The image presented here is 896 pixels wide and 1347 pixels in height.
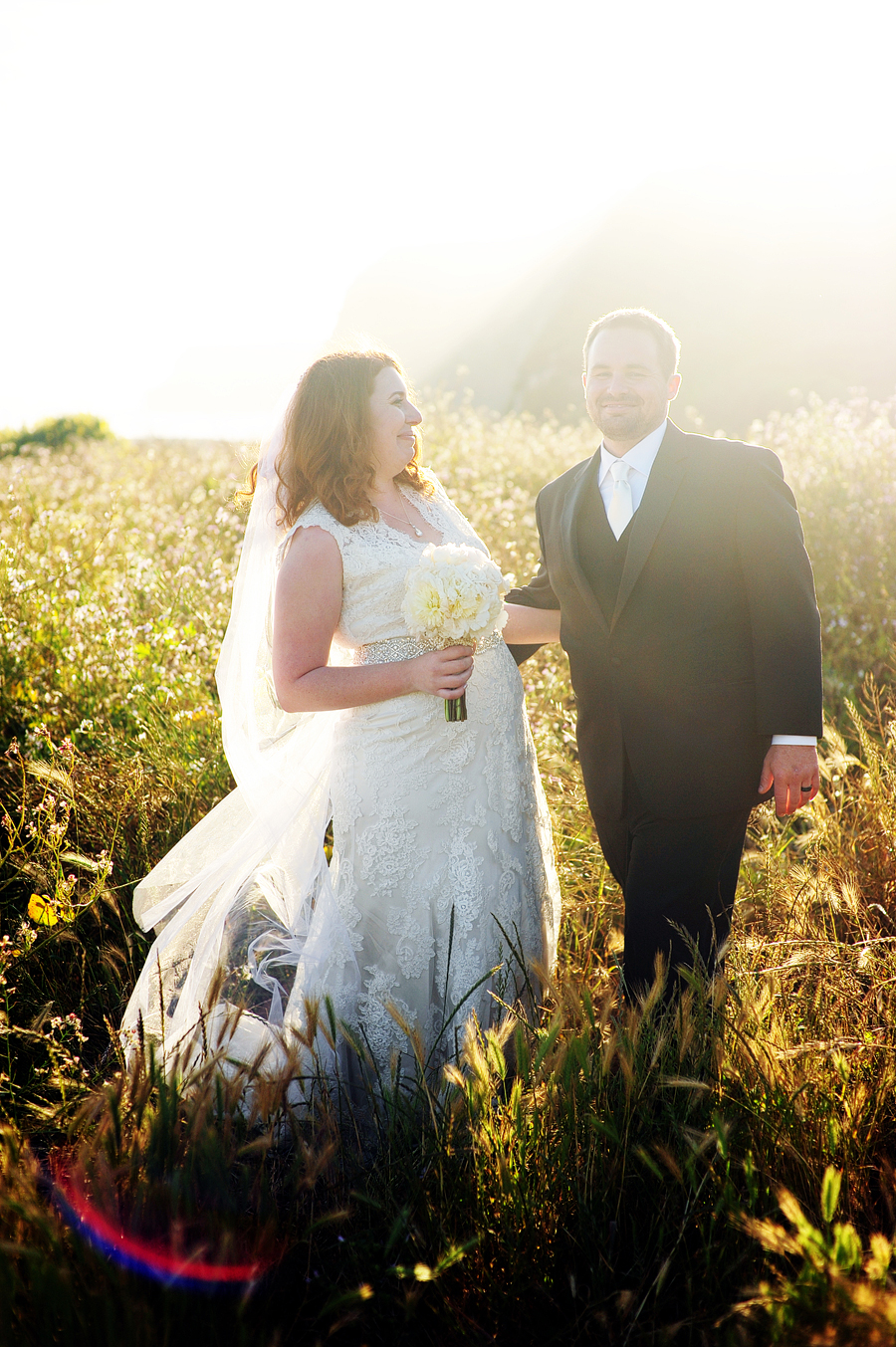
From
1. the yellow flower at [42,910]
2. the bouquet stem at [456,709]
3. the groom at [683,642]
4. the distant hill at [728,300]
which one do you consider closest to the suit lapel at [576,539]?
the groom at [683,642]

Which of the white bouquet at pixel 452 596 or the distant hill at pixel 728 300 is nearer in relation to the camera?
the white bouquet at pixel 452 596

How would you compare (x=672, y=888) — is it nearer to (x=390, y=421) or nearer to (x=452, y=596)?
(x=452, y=596)

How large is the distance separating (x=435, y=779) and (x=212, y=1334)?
66.1 inches

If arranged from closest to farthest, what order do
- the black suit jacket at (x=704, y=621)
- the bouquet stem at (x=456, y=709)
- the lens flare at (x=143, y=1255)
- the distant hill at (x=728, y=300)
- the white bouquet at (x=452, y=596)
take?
1. the lens flare at (x=143, y=1255)
2. the white bouquet at (x=452, y=596)
3. the bouquet stem at (x=456, y=709)
4. the black suit jacket at (x=704, y=621)
5. the distant hill at (x=728, y=300)

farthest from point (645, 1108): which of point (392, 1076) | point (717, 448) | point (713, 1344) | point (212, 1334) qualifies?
point (717, 448)

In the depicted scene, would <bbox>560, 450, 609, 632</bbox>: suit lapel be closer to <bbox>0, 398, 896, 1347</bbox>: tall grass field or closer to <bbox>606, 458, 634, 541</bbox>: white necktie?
<bbox>606, 458, 634, 541</bbox>: white necktie

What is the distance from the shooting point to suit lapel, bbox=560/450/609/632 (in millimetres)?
2869

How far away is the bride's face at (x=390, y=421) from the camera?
2809mm

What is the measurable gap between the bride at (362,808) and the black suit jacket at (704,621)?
Answer: 18.4 inches

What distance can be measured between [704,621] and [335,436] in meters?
1.38

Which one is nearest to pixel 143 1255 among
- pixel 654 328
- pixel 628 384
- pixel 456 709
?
pixel 456 709

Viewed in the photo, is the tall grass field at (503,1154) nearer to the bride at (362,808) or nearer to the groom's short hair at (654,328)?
the bride at (362,808)

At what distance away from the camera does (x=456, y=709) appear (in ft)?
8.58

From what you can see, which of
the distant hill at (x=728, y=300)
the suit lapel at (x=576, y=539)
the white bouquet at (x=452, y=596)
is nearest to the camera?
the white bouquet at (x=452, y=596)
